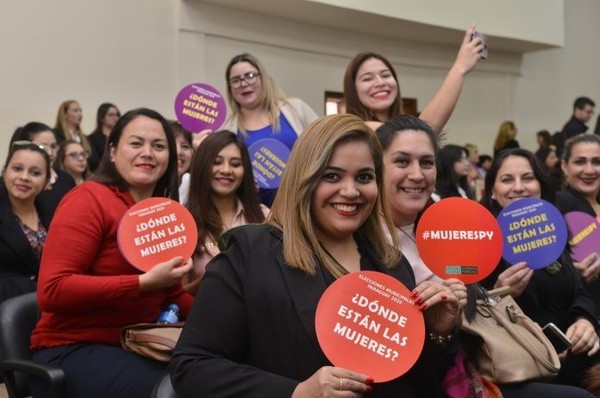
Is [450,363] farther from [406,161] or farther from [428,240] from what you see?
[406,161]

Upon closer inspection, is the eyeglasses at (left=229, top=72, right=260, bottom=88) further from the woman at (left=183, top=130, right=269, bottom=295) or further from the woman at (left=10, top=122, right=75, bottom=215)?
the woman at (left=10, top=122, right=75, bottom=215)

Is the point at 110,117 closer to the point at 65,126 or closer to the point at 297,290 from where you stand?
the point at 65,126

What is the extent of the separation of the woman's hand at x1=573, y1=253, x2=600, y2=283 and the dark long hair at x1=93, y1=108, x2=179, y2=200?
1.69 m

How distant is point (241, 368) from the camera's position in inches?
62.8

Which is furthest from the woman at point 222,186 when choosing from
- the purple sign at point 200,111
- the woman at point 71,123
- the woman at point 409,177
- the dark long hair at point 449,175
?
the woman at point 71,123

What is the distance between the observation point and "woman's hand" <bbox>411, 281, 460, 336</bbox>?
1629 millimetres

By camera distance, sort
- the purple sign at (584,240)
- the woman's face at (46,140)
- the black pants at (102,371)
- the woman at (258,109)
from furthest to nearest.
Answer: the woman's face at (46,140), the woman at (258,109), the purple sign at (584,240), the black pants at (102,371)

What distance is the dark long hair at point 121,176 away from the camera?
2646 mm

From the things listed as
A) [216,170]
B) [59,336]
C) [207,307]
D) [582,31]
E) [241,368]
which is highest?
[582,31]

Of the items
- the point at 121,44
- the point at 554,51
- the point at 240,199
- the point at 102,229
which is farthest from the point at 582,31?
the point at 102,229

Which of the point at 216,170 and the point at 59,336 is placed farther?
the point at 216,170

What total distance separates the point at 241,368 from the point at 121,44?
6342 mm

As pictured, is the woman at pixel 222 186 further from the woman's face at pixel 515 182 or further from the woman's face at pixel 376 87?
the woman's face at pixel 515 182

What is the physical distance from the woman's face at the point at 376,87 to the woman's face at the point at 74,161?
10.9 ft
